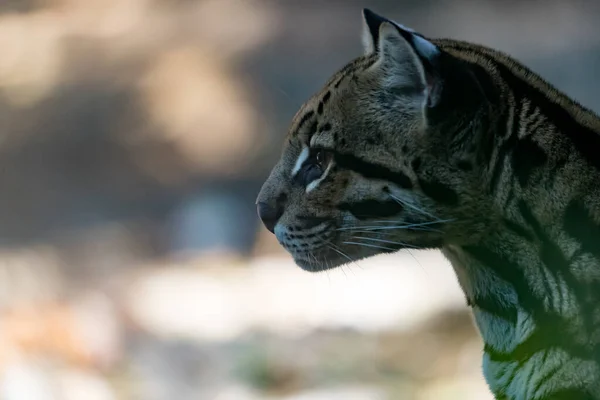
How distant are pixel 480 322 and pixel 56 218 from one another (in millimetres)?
1692

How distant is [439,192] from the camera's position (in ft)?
4.26

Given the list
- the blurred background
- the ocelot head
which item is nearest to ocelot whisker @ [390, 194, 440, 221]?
the ocelot head

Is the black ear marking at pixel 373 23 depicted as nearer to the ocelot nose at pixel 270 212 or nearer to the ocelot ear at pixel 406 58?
the ocelot ear at pixel 406 58

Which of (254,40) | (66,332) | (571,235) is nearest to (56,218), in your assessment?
(66,332)

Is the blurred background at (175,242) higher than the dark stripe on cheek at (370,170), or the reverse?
the blurred background at (175,242)

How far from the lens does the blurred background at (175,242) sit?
2.55 m

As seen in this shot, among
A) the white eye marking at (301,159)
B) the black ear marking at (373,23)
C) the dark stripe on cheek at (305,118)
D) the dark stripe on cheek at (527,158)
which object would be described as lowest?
the dark stripe on cheek at (527,158)

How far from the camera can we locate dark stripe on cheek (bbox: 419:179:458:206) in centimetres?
130

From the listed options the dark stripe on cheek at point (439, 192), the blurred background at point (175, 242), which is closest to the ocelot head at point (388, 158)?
the dark stripe on cheek at point (439, 192)

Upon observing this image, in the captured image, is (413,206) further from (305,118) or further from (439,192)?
(305,118)

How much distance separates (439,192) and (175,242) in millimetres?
1510

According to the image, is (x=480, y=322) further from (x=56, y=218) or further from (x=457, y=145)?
(x=56, y=218)

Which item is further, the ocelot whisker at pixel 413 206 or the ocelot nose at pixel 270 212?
the ocelot nose at pixel 270 212

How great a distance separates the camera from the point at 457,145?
1.27 meters
